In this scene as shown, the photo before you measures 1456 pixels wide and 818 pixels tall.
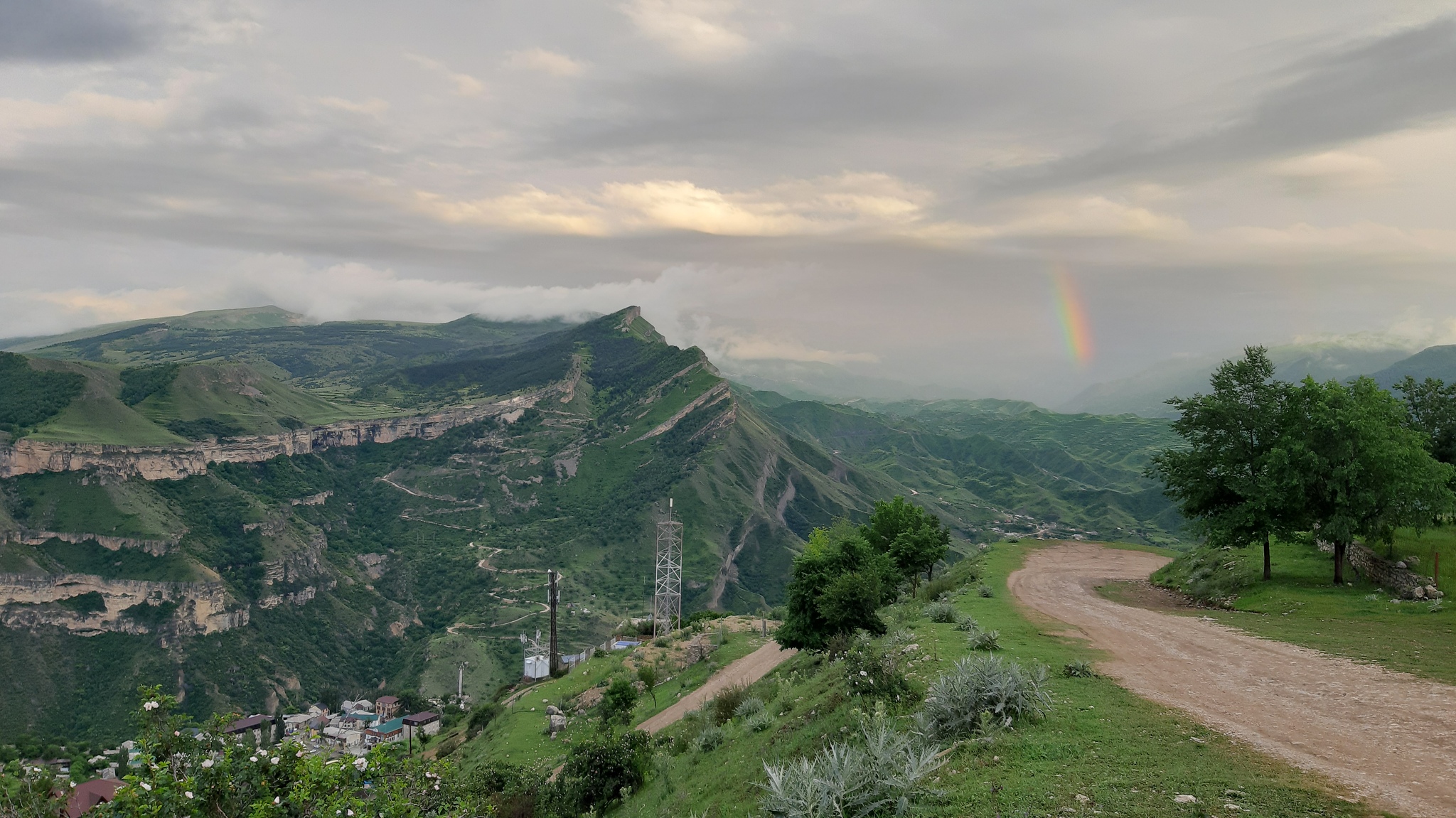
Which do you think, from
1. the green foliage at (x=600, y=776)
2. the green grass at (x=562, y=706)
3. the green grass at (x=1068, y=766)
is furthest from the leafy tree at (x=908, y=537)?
the green foliage at (x=600, y=776)

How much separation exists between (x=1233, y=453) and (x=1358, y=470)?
4505 mm

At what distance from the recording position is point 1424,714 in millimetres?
12203

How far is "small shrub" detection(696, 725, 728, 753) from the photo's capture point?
804 inches

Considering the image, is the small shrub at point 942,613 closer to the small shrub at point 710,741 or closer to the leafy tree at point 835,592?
the leafy tree at point 835,592

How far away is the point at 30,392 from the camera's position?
17325 cm

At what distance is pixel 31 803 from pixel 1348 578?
38.1 m

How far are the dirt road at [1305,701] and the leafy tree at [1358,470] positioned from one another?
338 inches

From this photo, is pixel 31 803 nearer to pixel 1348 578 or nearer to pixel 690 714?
pixel 690 714

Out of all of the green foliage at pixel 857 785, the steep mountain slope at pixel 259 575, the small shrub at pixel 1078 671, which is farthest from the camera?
the steep mountain slope at pixel 259 575

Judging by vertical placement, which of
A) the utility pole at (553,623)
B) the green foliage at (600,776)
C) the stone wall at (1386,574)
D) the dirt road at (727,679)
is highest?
the stone wall at (1386,574)

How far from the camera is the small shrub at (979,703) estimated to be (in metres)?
12.8

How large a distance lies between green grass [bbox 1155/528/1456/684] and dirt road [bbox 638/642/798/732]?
61.2ft

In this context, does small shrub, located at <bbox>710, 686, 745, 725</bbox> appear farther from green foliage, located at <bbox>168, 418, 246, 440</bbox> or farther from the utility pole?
green foliage, located at <bbox>168, 418, 246, 440</bbox>

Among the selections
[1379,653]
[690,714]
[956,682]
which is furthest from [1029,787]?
[690,714]
